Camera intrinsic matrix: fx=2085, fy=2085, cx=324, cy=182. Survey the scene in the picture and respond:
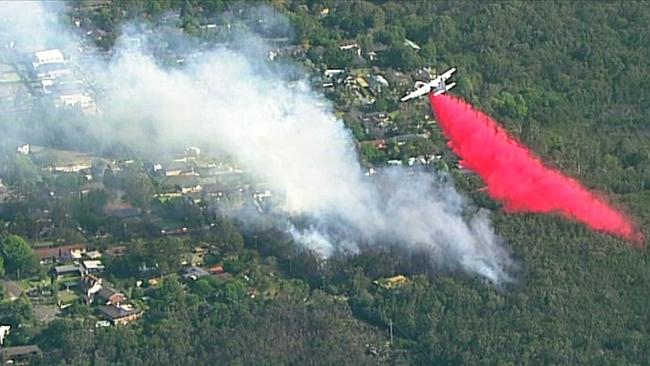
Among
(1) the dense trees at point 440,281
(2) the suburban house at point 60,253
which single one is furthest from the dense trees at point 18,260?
(2) the suburban house at point 60,253

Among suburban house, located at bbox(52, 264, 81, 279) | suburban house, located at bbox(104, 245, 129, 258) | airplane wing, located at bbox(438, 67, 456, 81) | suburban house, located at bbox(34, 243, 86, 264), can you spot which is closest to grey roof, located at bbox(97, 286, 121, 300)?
suburban house, located at bbox(52, 264, 81, 279)

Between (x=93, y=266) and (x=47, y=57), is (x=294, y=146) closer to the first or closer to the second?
(x=93, y=266)

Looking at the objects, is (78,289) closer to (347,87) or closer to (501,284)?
(501,284)

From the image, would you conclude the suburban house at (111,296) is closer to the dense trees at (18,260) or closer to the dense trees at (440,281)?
the dense trees at (440,281)

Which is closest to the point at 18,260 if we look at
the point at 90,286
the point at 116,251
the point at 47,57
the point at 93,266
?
the point at 93,266

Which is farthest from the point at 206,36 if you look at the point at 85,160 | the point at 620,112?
the point at 620,112

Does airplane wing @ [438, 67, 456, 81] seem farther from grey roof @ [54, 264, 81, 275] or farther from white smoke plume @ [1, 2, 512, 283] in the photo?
grey roof @ [54, 264, 81, 275]
